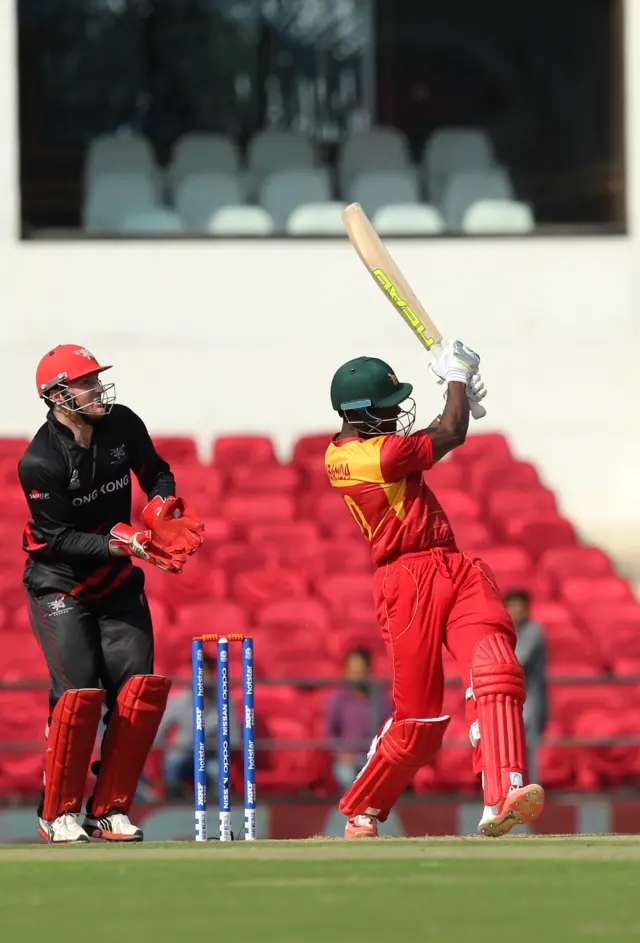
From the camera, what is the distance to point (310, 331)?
42.9 feet

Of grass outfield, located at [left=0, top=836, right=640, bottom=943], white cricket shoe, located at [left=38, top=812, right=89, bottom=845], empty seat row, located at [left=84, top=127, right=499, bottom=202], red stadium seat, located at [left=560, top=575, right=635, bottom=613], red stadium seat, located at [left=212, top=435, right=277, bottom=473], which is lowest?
white cricket shoe, located at [left=38, top=812, right=89, bottom=845]

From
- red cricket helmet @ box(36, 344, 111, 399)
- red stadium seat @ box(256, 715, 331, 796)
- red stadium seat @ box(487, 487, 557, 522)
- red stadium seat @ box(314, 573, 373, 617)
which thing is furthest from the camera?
red stadium seat @ box(487, 487, 557, 522)

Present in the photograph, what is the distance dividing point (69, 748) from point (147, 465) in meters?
1.02

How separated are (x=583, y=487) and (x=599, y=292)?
4.38 feet

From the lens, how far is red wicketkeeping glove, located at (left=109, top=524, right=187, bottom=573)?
643 centimetres

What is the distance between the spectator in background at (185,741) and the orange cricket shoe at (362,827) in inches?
106

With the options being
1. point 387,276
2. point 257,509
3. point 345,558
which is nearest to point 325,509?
point 257,509

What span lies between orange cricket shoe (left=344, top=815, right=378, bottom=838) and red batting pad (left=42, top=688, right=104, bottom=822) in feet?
3.04

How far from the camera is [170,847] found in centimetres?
598

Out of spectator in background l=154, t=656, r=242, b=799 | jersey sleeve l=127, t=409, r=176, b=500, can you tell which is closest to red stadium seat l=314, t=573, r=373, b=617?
spectator in background l=154, t=656, r=242, b=799

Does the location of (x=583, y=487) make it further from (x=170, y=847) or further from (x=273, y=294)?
(x=170, y=847)

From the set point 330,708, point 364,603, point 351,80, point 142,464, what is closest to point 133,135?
point 351,80

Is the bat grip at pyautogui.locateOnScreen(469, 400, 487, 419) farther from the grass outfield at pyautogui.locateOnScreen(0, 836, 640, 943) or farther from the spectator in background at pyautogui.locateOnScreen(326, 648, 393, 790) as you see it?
the spectator in background at pyautogui.locateOnScreen(326, 648, 393, 790)

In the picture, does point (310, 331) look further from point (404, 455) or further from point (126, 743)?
point (404, 455)
